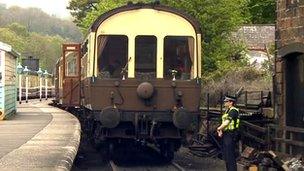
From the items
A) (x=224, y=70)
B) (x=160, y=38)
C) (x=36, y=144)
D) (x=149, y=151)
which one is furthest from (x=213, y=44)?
(x=36, y=144)

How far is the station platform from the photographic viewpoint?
996 centimetres

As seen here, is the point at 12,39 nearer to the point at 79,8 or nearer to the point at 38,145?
the point at 79,8

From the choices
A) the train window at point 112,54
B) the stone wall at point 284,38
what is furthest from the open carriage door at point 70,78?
the stone wall at point 284,38

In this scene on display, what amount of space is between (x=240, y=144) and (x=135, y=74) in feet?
10.4

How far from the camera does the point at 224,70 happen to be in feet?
82.7

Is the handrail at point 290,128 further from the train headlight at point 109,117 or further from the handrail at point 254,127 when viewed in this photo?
the train headlight at point 109,117

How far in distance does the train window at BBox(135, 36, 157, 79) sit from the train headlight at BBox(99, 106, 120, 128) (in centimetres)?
123

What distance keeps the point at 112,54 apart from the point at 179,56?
150cm

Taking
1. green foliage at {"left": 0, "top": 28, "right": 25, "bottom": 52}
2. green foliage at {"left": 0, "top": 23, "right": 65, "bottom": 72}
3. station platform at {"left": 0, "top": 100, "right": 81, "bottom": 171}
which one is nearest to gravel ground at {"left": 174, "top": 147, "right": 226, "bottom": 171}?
station platform at {"left": 0, "top": 100, "right": 81, "bottom": 171}

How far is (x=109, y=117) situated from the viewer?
13.3m

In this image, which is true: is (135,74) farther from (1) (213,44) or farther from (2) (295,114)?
(1) (213,44)

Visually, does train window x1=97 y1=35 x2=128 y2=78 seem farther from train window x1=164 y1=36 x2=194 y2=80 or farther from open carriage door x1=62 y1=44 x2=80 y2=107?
open carriage door x1=62 y1=44 x2=80 y2=107

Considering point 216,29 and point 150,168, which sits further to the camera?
point 216,29

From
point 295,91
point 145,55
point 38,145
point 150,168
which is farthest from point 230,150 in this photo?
point 38,145
